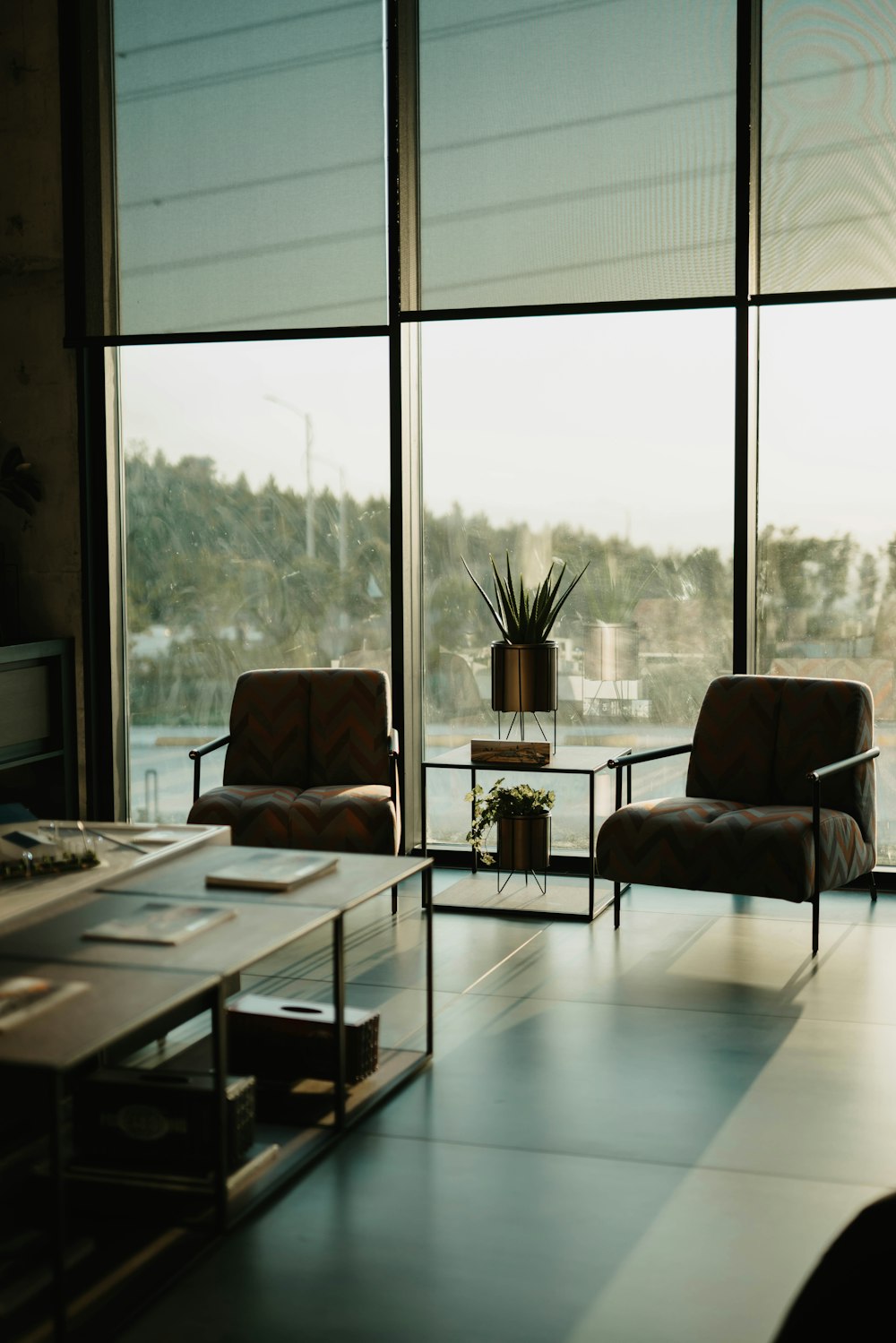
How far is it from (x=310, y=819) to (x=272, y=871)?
5.55ft

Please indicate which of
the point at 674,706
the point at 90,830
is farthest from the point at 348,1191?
the point at 674,706

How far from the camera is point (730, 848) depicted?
481cm

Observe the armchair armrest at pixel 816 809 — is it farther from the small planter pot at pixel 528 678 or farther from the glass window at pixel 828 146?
the glass window at pixel 828 146

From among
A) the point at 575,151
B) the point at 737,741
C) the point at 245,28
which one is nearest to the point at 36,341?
the point at 245,28

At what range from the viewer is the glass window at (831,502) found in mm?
5766

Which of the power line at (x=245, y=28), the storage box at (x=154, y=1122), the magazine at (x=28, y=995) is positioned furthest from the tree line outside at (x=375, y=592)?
the magazine at (x=28, y=995)

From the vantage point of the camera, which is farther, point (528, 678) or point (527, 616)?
point (527, 616)

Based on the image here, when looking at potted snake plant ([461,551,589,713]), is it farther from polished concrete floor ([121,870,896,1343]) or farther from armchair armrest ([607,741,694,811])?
polished concrete floor ([121,870,896,1343])

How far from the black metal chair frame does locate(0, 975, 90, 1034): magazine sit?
283 cm

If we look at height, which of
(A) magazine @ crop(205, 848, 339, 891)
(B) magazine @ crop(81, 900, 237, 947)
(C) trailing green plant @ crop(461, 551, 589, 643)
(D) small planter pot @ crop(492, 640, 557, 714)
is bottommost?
(B) magazine @ crop(81, 900, 237, 947)

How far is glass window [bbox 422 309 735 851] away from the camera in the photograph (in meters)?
5.99

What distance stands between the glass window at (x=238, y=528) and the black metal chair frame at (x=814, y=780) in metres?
1.50

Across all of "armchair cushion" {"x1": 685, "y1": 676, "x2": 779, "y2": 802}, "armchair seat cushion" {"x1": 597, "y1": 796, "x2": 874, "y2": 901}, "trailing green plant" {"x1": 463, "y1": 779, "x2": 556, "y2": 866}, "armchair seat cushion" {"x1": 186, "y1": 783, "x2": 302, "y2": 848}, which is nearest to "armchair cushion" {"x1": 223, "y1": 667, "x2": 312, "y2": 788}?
"armchair seat cushion" {"x1": 186, "y1": 783, "x2": 302, "y2": 848}

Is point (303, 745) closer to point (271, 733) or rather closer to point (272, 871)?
point (271, 733)
